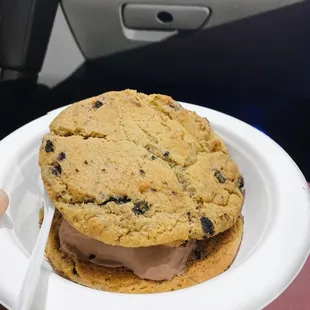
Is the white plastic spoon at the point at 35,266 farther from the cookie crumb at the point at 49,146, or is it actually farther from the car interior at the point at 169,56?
the car interior at the point at 169,56

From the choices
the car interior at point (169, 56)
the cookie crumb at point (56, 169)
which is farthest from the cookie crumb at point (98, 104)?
the car interior at point (169, 56)

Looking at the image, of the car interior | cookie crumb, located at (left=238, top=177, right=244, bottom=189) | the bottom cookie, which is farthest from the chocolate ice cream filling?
the car interior

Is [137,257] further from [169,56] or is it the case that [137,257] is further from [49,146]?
[169,56]

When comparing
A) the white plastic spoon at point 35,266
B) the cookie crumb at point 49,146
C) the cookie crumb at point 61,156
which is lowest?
the white plastic spoon at point 35,266

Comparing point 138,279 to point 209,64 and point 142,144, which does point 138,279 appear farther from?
point 209,64

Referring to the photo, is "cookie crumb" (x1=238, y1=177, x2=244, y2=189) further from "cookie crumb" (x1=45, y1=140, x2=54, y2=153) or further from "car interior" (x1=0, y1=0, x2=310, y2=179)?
"car interior" (x1=0, y1=0, x2=310, y2=179)

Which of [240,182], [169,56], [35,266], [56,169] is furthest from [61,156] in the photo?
[169,56]

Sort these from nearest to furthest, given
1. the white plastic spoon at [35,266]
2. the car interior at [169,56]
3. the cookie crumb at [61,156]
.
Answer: the white plastic spoon at [35,266], the cookie crumb at [61,156], the car interior at [169,56]
